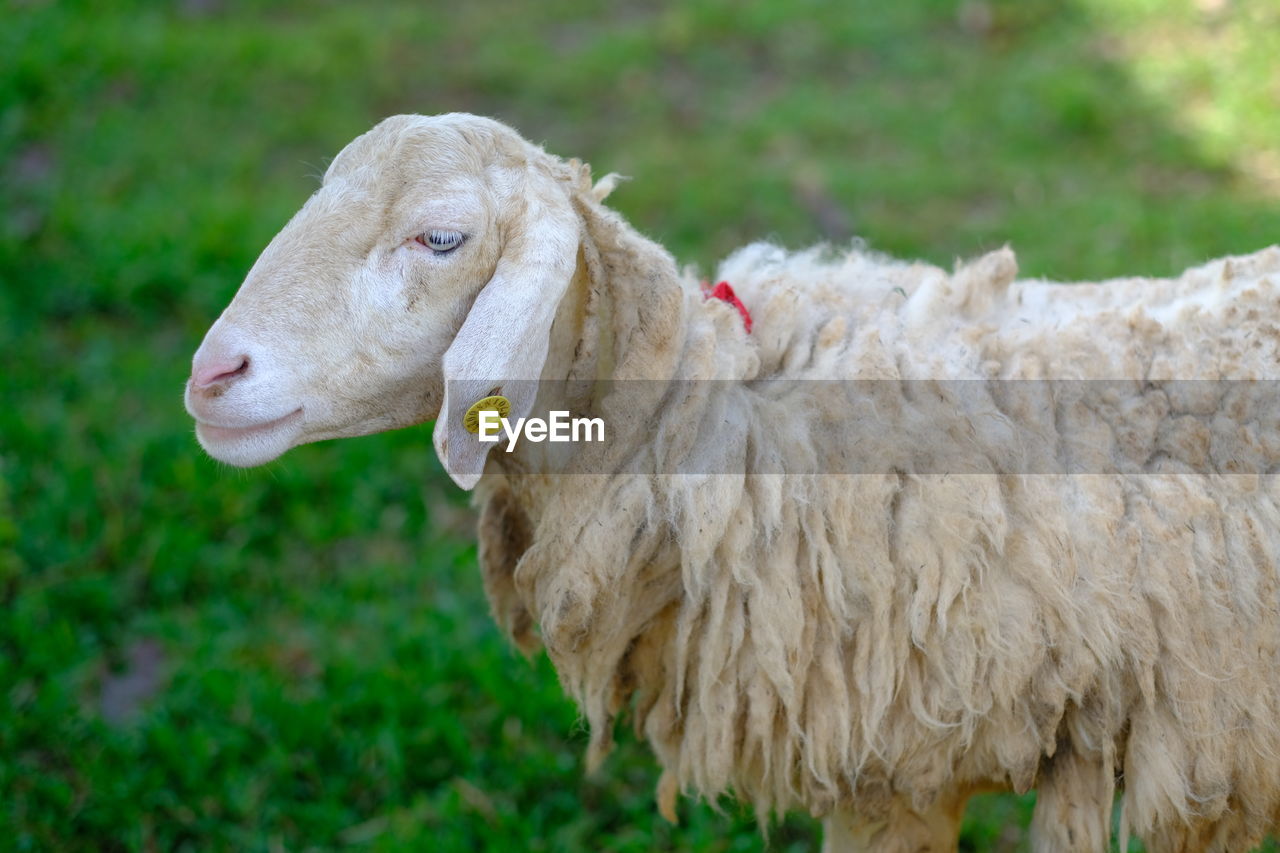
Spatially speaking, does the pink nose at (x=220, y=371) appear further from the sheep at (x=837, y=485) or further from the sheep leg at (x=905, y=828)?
the sheep leg at (x=905, y=828)

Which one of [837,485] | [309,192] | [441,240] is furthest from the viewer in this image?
[309,192]

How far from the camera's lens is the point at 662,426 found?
2.07 metres

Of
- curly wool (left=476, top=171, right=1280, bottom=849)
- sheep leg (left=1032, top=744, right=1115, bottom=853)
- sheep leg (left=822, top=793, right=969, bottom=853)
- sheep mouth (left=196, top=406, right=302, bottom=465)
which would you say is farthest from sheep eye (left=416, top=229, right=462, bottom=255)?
sheep leg (left=1032, top=744, right=1115, bottom=853)

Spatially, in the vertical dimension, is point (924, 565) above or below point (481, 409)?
below

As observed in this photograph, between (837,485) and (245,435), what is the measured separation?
1027 mm

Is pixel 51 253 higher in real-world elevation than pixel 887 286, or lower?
higher

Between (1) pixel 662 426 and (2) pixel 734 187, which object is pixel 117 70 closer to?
(2) pixel 734 187

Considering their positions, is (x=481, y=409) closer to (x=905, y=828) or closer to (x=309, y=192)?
(x=905, y=828)

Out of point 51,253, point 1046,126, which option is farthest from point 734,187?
point 51,253

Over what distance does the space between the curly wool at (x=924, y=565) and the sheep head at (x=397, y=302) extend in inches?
6.4

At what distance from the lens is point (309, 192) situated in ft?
18.1

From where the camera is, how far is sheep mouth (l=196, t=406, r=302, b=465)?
1899 millimetres

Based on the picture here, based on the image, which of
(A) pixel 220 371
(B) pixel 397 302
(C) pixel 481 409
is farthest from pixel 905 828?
(A) pixel 220 371

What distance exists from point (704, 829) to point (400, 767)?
2.73ft
